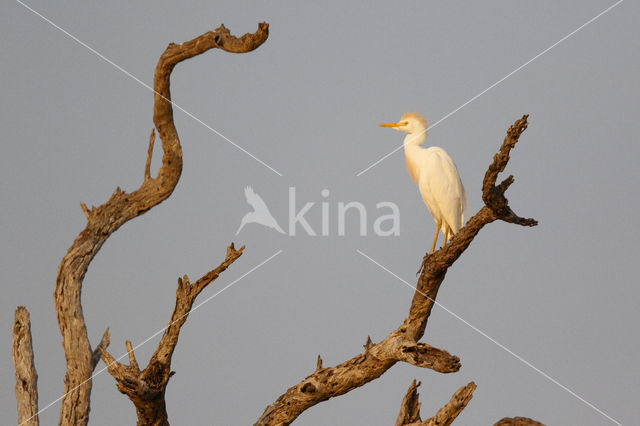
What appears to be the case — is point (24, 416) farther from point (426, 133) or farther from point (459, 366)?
point (426, 133)

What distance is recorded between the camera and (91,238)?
21.9 feet

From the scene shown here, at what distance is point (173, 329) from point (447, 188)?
345cm

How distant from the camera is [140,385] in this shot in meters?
5.64

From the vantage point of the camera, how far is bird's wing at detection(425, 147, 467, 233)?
8297 mm

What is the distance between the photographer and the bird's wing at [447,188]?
830 centimetres

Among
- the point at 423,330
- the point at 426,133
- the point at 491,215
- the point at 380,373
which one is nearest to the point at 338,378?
the point at 380,373

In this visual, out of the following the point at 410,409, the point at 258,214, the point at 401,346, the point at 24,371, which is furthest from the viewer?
the point at 258,214

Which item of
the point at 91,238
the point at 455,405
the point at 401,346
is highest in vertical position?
the point at 91,238

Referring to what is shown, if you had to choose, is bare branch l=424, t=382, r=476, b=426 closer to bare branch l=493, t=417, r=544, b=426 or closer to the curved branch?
bare branch l=493, t=417, r=544, b=426

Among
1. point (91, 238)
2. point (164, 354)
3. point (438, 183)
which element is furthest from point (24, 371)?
point (438, 183)

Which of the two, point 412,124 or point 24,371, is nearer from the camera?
point 24,371

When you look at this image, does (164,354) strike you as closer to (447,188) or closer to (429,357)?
(429,357)

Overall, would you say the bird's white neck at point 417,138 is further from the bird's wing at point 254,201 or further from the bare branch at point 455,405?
the bare branch at point 455,405

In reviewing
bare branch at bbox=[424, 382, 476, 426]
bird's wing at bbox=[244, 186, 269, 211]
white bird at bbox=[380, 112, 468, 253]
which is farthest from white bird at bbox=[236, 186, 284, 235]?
bare branch at bbox=[424, 382, 476, 426]
